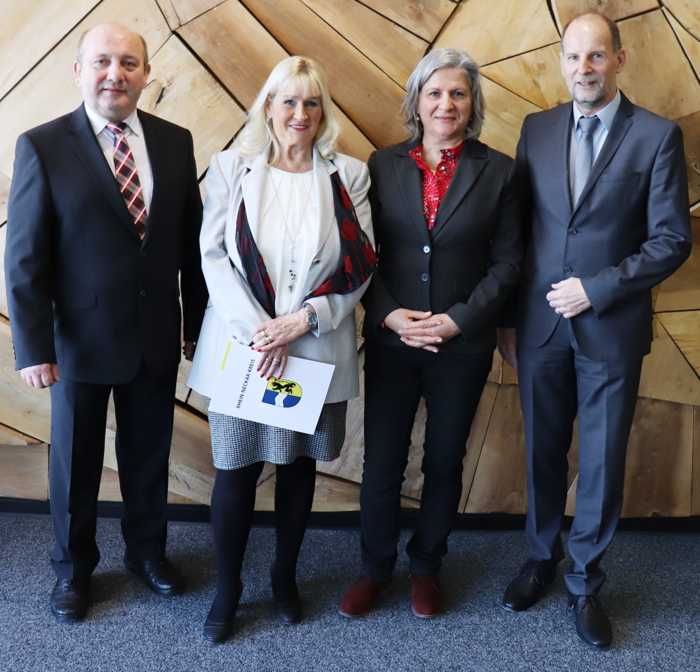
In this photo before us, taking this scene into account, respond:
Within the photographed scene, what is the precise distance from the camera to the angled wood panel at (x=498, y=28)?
2.23 meters

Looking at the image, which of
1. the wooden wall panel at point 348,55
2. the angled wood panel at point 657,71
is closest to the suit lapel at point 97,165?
the wooden wall panel at point 348,55

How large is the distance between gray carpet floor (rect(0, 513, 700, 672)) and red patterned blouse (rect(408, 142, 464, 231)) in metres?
1.09

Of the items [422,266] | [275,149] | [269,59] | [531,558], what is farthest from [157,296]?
[531,558]

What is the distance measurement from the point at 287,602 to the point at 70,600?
57cm

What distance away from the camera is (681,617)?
6.89ft

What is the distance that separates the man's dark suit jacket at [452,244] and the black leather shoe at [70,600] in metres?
1.06

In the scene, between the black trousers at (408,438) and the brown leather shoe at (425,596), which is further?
the brown leather shoe at (425,596)

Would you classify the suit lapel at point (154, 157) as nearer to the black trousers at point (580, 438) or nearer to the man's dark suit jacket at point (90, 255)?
the man's dark suit jacket at point (90, 255)

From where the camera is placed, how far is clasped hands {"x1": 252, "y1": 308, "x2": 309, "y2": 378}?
1689 mm

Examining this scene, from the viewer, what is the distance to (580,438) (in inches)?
79.3

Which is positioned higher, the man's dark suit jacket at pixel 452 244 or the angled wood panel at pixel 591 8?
the angled wood panel at pixel 591 8

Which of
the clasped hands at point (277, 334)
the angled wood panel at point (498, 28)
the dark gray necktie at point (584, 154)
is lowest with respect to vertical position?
the clasped hands at point (277, 334)

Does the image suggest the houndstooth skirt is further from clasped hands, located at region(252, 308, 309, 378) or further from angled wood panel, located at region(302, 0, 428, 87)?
angled wood panel, located at region(302, 0, 428, 87)

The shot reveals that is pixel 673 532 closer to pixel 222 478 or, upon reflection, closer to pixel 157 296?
pixel 222 478
